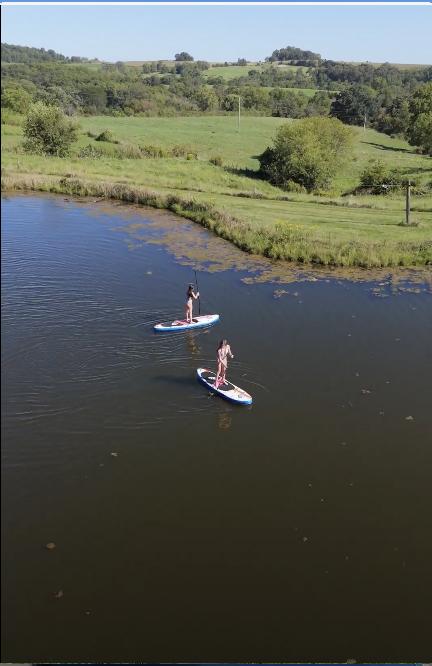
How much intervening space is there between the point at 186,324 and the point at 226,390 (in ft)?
19.4

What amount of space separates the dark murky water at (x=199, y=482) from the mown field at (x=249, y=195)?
663cm

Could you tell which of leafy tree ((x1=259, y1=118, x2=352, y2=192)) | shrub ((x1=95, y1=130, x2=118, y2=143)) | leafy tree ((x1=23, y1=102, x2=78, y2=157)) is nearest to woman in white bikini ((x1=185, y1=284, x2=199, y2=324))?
leafy tree ((x1=23, y1=102, x2=78, y2=157))

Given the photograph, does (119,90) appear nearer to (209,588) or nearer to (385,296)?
(385,296)

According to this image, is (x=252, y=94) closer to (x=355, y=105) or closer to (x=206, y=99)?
(x=206, y=99)

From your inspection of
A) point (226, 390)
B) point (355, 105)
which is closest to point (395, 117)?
point (355, 105)

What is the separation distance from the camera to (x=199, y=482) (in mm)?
15422

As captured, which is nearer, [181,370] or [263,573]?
[263,573]

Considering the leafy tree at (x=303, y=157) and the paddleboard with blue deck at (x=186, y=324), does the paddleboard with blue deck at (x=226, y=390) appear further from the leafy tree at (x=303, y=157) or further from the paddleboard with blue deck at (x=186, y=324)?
the leafy tree at (x=303, y=157)

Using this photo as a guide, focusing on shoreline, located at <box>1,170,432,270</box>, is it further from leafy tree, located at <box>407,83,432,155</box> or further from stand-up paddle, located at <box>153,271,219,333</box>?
leafy tree, located at <box>407,83,432,155</box>

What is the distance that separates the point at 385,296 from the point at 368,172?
130 ft

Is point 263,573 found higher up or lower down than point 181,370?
lower down

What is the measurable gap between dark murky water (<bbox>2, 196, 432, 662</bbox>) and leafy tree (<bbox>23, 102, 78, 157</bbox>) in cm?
3364

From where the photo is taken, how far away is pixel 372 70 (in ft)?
516

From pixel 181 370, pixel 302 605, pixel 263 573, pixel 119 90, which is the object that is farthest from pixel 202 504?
pixel 119 90
